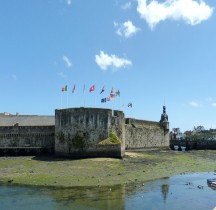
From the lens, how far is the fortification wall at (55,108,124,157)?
42938mm

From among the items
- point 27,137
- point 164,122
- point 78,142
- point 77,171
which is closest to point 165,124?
point 164,122

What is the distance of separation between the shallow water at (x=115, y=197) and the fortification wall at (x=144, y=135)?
1294 inches

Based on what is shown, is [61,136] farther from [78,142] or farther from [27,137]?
[27,137]

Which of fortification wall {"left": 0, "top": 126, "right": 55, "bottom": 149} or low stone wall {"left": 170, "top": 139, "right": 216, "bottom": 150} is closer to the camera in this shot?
fortification wall {"left": 0, "top": 126, "right": 55, "bottom": 149}

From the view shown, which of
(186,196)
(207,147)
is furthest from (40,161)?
(207,147)

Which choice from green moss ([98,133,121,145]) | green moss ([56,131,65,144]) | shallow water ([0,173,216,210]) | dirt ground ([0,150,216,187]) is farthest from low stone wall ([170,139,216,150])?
shallow water ([0,173,216,210])

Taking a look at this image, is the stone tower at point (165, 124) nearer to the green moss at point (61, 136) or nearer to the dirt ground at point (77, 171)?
the green moss at point (61, 136)

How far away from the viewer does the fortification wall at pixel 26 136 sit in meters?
46.8

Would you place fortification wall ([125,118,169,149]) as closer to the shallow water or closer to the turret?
the turret

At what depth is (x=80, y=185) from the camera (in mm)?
27219

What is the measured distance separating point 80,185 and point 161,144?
162 feet

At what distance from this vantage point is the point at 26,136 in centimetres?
4716

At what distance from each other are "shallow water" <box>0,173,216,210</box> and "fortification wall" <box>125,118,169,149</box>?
32.9 m

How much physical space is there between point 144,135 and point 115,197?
44.4 m
